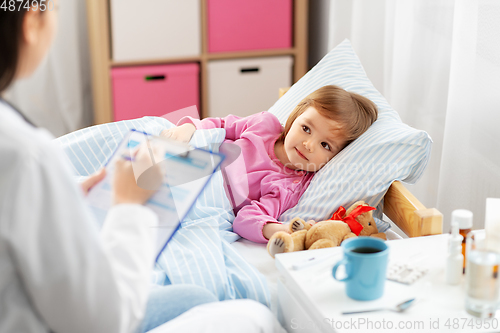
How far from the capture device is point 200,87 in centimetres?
265

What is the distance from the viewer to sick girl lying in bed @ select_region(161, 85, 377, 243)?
1.33 metres

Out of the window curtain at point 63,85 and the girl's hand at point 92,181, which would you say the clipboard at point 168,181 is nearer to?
the girl's hand at point 92,181

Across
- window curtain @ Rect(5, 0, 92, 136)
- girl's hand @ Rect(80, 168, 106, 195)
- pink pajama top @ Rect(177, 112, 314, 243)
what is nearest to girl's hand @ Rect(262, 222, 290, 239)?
pink pajama top @ Rect(177, 112, 314, 243)

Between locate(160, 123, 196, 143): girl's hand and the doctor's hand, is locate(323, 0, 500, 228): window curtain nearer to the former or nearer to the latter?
locate(160, 123, 196, 143): girl's hand

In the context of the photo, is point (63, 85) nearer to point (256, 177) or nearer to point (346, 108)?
point (256, 177)

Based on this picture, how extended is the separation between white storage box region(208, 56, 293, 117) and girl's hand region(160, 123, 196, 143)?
1.17 meters

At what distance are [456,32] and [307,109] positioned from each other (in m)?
0.47

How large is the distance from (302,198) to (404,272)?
1.60 feet

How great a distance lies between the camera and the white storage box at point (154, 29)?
2.46 m

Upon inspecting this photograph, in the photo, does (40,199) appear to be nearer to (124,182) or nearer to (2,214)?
(2,214)

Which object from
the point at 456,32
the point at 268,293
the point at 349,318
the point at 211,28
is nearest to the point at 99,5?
the point at 211,28

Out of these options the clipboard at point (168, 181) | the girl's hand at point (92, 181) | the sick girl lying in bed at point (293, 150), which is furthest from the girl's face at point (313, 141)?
the girl's hand at point (92, 181)

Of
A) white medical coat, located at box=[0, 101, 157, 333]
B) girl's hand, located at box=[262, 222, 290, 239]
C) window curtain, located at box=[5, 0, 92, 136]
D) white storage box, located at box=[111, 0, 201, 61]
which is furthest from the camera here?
window curtain, located at box=[5, 0, 92, 136]

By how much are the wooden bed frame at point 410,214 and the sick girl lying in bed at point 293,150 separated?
0.20m
